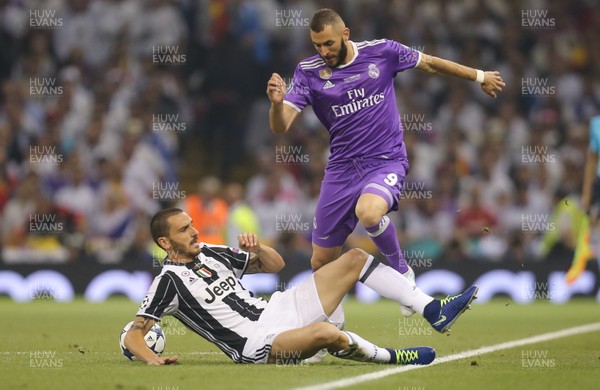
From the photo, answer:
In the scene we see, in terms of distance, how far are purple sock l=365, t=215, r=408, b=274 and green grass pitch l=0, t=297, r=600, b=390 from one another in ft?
2.75

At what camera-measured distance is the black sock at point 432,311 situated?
8809mm

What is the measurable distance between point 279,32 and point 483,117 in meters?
3.90

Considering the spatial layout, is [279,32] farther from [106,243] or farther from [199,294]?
[199,294]

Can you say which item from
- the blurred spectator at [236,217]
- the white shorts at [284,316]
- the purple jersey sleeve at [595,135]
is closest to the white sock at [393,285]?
the white shorts at [284,316]

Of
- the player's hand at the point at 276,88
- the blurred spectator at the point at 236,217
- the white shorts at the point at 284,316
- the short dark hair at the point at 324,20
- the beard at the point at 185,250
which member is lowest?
the blurred spectator at the point at 236,217

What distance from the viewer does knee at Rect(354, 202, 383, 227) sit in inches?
364

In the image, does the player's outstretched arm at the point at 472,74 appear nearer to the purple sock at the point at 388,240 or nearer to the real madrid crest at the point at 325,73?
the real madrid crest at the point at 325,73

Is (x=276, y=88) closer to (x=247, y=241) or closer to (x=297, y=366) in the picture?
(x=247, y=241)

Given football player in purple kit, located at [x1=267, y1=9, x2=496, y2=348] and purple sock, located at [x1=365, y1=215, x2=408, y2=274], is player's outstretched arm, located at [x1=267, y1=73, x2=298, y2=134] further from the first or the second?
purple sock, located at [x1=365, y1=215, x2=408, y2=274]

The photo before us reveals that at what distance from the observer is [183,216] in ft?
28.8

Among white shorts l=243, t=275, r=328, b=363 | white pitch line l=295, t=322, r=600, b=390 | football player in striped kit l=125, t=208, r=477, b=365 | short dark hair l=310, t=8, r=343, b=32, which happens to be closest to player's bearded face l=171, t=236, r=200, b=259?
football player in striped kit l=125, t=208, r=477, b=365

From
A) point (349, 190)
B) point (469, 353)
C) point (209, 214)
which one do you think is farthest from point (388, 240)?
point (209, 214)

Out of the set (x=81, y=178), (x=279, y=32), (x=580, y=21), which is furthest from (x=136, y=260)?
(x=580, y=21)

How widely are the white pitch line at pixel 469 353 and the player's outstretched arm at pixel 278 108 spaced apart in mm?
2249
